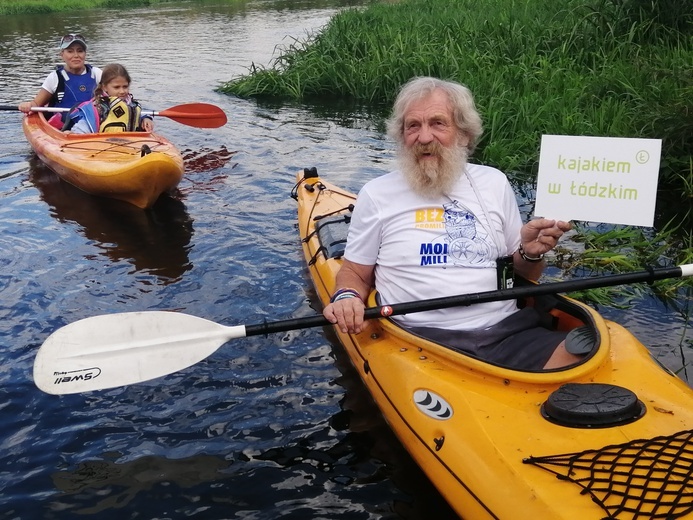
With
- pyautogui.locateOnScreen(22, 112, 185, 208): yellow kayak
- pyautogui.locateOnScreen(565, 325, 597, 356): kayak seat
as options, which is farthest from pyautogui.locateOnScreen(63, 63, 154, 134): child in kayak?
pyautogui.locateOnScreen(565, 325, 597, 356): kayak seat

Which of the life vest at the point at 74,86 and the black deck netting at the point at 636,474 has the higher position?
the life vest at the point at 74,86

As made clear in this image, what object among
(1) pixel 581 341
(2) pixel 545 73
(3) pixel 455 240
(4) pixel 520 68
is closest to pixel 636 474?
(1) pixel 581 341

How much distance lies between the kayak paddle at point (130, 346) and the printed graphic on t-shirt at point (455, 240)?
54 cm

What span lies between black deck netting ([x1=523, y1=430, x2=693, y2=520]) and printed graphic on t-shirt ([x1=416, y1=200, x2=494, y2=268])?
3.33ft

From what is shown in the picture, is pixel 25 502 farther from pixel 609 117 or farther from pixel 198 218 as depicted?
pixel 609 117

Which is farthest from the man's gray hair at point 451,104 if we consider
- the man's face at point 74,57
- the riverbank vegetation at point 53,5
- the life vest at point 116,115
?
the riverbank vegetation at point 53,5

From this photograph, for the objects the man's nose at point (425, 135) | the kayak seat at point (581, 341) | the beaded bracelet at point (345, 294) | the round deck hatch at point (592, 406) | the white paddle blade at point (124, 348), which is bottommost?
the white paddle blade at point (124, 348)

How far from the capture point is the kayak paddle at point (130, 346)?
3.14m

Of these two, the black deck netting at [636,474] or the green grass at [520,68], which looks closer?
the black deck netting at [636,474]

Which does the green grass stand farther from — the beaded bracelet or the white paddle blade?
the white paddle blade

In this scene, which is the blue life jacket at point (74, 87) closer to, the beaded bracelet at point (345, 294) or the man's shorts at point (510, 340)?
the beaded bracelet at point (345, 294)

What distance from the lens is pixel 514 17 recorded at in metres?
9.31

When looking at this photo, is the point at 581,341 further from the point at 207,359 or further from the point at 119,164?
the point at 119,164

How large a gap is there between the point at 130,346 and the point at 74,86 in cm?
551
